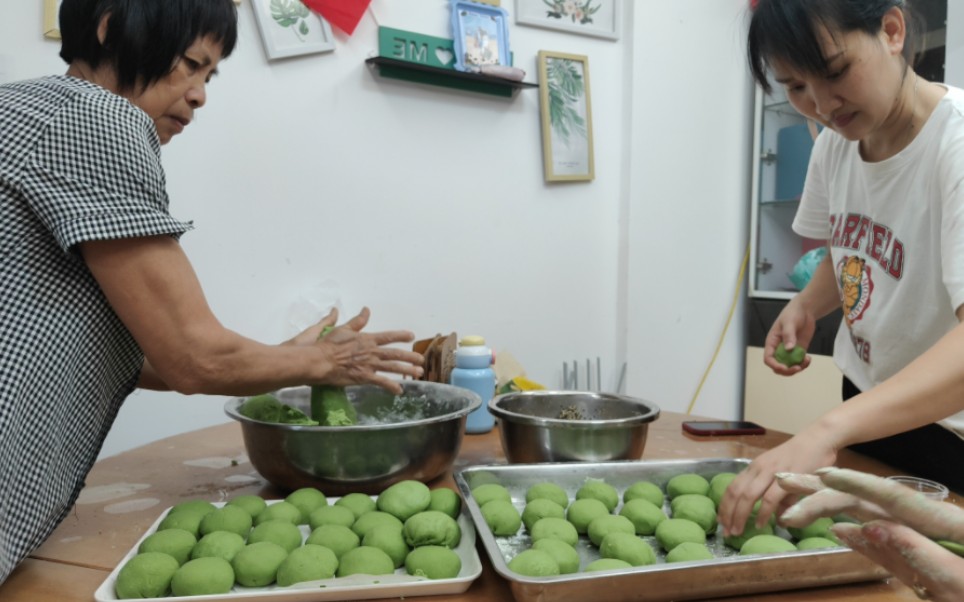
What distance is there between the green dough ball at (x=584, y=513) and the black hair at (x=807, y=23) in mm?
775

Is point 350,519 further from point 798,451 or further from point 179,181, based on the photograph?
point 179,181

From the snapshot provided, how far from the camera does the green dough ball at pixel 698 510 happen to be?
951mm

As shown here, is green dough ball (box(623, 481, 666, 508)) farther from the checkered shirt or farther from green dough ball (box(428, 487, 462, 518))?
the checkered shirt

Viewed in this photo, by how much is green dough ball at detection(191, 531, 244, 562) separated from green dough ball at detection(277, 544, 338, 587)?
75 millimetres

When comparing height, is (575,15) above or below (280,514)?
above

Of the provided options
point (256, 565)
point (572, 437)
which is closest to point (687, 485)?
point (572, 437)

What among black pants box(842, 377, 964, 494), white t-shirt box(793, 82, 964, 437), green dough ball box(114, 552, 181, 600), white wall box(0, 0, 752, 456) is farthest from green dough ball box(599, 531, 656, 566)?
white wall box(0, 0, 752, 456)

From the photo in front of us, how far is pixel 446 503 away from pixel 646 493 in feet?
1.00

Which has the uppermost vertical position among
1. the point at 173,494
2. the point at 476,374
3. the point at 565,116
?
the point at 565,116

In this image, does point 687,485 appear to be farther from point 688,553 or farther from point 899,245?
point 899,245

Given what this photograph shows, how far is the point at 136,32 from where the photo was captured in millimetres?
929

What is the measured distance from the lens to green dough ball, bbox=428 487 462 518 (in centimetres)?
96

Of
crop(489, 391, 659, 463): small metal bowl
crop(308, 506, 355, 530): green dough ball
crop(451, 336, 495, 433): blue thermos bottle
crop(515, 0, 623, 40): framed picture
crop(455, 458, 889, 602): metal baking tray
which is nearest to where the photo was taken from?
crop(455, 458, 889, 602): metal baking tray

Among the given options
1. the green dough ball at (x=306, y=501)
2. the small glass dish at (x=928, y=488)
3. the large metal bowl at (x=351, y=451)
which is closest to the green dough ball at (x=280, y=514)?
the green dough ball at (x=306, y=501)
